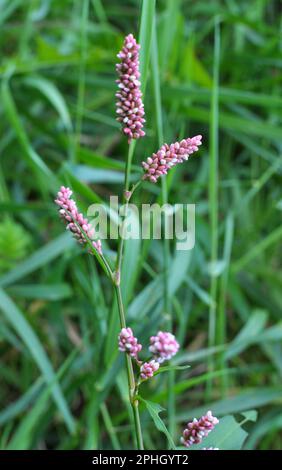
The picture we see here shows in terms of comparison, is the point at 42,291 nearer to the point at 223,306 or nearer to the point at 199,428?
the point at 223,306

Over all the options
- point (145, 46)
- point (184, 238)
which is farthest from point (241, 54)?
point (145, 46)

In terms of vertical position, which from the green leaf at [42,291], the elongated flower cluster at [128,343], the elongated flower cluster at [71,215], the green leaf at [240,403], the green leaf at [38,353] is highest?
the elongated flower cluster at [71,215]

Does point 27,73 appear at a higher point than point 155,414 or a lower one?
higher

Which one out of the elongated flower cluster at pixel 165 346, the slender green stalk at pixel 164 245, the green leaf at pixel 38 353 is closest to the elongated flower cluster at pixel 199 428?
the elongated flower cluster at pixel 165 346

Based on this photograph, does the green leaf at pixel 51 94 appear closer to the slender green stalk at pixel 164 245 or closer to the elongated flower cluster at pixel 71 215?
the slender green stalk at pixel 164 245

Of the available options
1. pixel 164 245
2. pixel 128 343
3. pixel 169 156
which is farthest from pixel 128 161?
pixel 164 245
